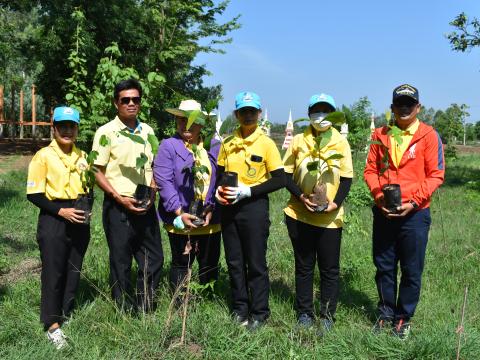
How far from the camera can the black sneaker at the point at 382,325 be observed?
11.0 feet

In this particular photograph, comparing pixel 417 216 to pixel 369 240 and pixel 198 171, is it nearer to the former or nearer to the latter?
pixel 198 171

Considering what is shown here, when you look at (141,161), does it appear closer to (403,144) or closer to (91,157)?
(91,157)

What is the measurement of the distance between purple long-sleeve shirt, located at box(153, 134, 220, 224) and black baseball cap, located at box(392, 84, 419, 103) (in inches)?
58.9

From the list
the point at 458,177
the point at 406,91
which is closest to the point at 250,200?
the point at 406,91

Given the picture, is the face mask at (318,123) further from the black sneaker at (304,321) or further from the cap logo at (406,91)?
the black sneaker at (304,321)

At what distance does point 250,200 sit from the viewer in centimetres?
343

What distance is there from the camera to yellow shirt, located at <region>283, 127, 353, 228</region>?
3.46 metres

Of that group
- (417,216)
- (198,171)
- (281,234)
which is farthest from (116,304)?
(281,234)

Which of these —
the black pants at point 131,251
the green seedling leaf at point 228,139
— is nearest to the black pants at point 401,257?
the green seedling leaf at point 228,139

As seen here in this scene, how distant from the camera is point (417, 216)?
3303 mm

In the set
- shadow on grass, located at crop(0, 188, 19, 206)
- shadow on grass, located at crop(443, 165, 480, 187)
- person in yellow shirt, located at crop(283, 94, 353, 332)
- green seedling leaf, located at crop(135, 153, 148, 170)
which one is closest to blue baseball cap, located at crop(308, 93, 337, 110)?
person in yellow shirt, located at crop(283, 94, 353, 332)

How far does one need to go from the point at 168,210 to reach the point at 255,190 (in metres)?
0.70

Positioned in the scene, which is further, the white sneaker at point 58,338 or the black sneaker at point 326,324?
the black sneaker at point 326,324

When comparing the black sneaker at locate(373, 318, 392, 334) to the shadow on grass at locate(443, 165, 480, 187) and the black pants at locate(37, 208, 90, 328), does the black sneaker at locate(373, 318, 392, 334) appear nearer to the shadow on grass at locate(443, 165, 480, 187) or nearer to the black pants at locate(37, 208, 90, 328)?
the black pants at locate(37, 208, 90, 328)
